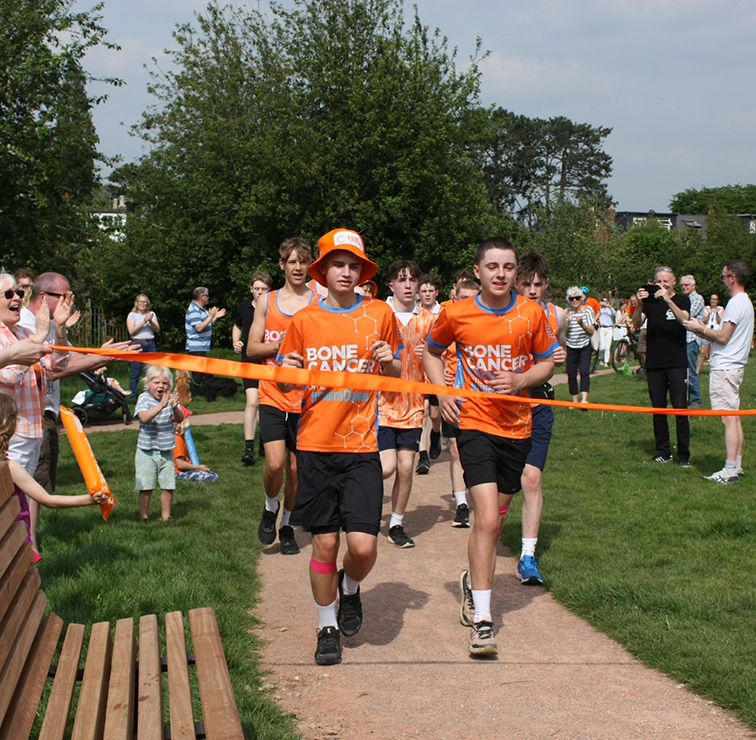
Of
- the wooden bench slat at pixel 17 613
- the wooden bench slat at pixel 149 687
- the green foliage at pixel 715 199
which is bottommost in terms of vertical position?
the wooden bench slat at pixel 149 687

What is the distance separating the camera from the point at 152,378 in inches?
312

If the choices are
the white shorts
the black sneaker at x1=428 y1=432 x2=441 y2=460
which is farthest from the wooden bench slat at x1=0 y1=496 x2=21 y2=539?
the black sneaker at x1=428 y1=432 x2=441 y2=460

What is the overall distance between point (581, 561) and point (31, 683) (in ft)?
14.1

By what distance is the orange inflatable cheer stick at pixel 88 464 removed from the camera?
529cm

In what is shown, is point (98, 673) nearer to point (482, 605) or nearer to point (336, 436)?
point (336, 436)

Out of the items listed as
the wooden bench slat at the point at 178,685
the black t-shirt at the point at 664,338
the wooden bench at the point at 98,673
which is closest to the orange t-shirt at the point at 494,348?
the wooden bench at the point at 98,673

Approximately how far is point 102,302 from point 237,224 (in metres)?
11.7

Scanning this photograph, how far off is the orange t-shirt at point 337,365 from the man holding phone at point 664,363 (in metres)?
6.54

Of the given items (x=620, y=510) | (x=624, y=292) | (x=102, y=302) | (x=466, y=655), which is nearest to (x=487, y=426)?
(x=466, y=655)

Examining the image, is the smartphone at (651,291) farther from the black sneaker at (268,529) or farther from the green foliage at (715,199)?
the green foliage at (715,199)

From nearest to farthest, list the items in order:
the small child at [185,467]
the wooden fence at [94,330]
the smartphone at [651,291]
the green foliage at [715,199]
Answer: the small child at [185,467], the smartphone at [651,291], the wooden fence at [94,330], the green foliage at [715,199]

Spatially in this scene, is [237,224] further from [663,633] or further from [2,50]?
[663,633]

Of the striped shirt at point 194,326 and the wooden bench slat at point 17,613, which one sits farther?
the striped shirt at point 194,326

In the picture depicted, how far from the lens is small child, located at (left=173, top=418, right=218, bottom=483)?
9.93 metres
